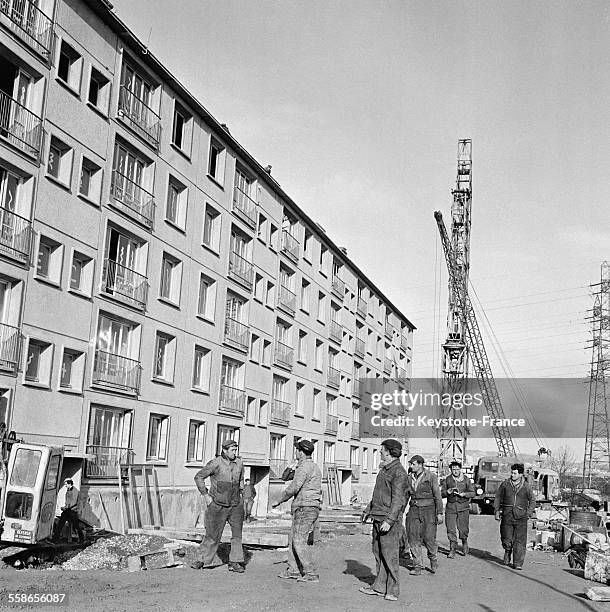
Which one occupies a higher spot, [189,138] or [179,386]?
[189,138]

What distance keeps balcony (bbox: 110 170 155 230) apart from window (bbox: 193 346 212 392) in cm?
573

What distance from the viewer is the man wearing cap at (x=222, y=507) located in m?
11.6

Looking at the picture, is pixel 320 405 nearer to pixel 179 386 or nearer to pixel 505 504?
pixel 179 386

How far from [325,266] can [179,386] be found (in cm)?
1991

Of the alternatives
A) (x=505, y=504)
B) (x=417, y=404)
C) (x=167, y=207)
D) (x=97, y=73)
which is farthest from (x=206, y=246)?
(x=417, y=404)

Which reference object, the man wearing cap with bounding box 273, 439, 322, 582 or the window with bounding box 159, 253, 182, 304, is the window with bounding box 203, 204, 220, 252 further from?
the man wearing cap with bounding box 273, 439, 322, 582

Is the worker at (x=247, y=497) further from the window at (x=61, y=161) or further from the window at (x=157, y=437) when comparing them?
the window at (x=61, y=161)

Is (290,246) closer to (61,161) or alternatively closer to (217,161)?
(217,161)

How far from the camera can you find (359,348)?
50.8 m

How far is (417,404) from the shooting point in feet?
228

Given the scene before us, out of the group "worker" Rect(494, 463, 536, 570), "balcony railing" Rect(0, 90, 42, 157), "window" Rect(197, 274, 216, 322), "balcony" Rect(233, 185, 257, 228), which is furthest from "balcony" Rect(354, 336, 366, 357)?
"worker" Rect(494, 463, 536, 570)

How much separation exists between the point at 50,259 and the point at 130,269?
12.1ft

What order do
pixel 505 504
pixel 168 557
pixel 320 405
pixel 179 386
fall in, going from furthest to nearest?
pixel 320 405, pixel 179 386, pixel 505 504, pixel 168 557

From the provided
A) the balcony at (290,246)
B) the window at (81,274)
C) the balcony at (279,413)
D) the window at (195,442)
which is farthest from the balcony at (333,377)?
the window at (81,274)
